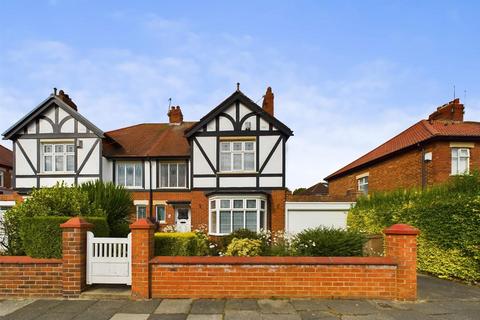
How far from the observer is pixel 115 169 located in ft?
55.9

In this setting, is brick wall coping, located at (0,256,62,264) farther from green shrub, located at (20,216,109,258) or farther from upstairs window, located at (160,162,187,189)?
upstairs window, located at (160,162,187,189)

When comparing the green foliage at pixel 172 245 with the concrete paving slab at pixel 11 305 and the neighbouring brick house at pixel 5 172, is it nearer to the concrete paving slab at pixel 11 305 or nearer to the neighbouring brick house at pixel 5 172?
the concrete paving slab at pixel 11 305

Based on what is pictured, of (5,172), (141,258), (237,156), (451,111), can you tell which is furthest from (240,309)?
(5,172)

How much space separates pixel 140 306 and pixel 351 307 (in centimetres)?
388

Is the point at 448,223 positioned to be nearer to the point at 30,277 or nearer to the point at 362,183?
the point at 30,277

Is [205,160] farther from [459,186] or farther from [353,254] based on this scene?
[459,186]

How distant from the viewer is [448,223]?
839cm

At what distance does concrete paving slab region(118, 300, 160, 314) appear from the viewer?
5.57m

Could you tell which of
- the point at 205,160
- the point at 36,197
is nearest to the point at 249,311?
the point at 36,197

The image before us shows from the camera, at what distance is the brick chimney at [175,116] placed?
21.2 m

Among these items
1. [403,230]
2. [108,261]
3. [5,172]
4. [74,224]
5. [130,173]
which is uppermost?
[130,173]

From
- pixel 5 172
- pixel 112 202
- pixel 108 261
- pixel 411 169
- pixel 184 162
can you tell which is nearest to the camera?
pixel 108 261

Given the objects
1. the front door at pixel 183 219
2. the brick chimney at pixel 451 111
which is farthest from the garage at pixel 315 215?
the brick chimney at pixel 451 111

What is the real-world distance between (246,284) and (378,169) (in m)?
15.6
